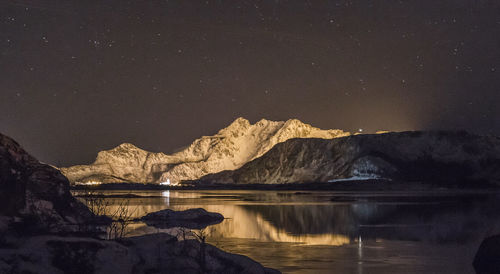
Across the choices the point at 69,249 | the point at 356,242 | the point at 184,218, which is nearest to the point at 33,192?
the point at 69,249

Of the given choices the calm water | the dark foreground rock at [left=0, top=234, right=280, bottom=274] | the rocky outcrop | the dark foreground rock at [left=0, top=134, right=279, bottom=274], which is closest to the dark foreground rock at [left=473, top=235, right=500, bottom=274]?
the calm water

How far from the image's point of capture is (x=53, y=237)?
18.4 m

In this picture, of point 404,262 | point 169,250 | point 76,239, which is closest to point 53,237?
Answer: point 76,239

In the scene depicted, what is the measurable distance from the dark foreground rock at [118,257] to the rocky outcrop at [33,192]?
2310 mm

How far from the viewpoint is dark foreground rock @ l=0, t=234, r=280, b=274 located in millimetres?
17453

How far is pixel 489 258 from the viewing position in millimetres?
24375

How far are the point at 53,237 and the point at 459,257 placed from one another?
17691mm

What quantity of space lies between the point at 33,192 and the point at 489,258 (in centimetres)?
1733

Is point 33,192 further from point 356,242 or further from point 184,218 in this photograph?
point 184,218

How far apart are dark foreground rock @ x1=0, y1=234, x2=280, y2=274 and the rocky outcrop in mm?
2310

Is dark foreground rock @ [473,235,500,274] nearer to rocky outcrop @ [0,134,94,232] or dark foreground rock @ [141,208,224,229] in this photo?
rocky outcrop @ [0,134,94,232]

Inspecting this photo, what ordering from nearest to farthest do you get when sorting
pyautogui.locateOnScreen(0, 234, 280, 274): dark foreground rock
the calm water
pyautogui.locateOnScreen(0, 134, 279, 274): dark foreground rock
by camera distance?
pyautogui.locateOnScreen(0, 234, 280, 274): dark foreground rock < pyautogui.locateOnScreen(0, 134, 279, 274): dark foreground rock < the calm water

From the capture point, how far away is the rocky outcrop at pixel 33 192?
797 inches

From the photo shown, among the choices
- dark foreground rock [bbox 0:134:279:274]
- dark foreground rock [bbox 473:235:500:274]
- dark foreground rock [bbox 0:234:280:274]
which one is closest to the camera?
Result: dark foreground rock [bbox 0:234:280:274]
